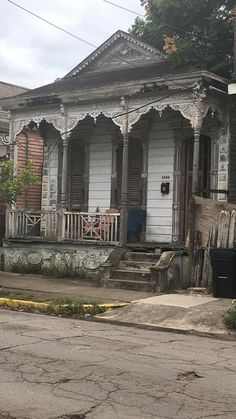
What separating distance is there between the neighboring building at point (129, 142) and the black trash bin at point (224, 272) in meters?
2.03

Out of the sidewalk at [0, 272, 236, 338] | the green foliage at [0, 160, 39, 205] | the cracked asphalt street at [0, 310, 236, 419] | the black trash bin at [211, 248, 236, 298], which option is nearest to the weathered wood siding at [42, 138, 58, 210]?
the green foliage at [0, 160, 39, 205]

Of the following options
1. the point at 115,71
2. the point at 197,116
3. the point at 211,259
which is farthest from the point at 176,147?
the point at 211,259

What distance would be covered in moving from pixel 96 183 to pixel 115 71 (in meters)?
3.68

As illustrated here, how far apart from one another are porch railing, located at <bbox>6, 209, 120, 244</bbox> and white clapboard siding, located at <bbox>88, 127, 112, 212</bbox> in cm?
84

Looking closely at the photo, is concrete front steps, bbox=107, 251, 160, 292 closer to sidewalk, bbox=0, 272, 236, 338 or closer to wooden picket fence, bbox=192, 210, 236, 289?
sidewalk, bbox=0, 272, 236, 338

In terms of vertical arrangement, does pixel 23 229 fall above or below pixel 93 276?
above

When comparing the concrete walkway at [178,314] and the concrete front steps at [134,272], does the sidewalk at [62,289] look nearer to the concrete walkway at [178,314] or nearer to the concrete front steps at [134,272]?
the concrete front steps at [134,272]

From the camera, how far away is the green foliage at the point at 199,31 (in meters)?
16.3

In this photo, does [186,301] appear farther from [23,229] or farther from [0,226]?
[0,226]

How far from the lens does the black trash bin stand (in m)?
12.2

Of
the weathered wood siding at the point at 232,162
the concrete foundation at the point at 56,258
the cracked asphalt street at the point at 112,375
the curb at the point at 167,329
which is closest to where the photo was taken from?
the cracked asphalt street at the point at 112,375

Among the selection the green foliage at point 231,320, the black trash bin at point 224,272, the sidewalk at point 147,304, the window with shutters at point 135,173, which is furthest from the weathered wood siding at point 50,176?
the green foliage at point 231,320

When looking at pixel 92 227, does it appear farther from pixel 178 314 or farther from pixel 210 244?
pixel 178 314

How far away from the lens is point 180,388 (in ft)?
19.3
